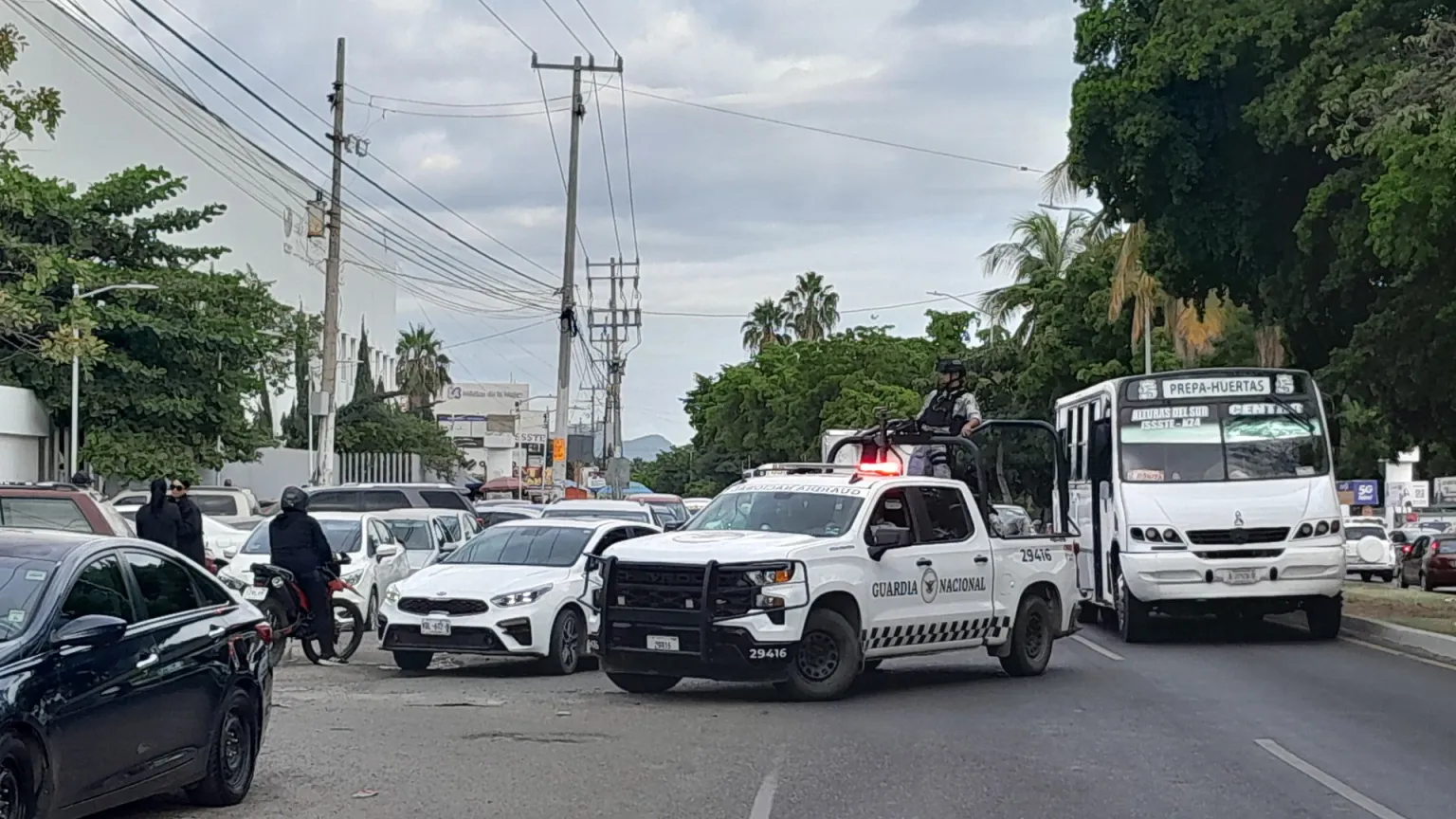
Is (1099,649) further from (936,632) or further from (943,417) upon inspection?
(936,632)

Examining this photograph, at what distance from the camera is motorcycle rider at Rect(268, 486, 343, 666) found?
16.8 m

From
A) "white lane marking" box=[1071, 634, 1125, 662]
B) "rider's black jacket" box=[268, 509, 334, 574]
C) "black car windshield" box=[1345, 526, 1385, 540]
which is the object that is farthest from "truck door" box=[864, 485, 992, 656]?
"black car windshield" box=[1345, 526, 1385, 540]

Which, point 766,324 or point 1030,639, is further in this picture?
point 766,324

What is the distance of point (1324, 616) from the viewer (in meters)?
21.3

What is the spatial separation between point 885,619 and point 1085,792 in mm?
4824

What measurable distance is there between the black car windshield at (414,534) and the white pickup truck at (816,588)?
770 centimetres

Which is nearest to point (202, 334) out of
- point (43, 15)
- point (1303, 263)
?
point (43, 15)

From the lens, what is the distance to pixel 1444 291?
2114 centimetres

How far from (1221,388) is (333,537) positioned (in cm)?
1100

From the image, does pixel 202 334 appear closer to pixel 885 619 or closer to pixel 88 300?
pixel 88 300

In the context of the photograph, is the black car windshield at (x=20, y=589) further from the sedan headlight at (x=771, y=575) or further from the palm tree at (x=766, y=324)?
the palm tree at (x=766, y=324)

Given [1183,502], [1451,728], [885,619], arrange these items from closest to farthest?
[1451,728]
[885,619]
[1183,502]

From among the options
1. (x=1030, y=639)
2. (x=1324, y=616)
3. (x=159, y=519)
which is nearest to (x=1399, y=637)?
(x=1324, y=616)

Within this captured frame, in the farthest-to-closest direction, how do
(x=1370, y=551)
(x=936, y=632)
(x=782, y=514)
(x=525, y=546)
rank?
(x=1370, y=551)
(x=525, y=546)
(x=936, y=632)
(x=782, y=514)
